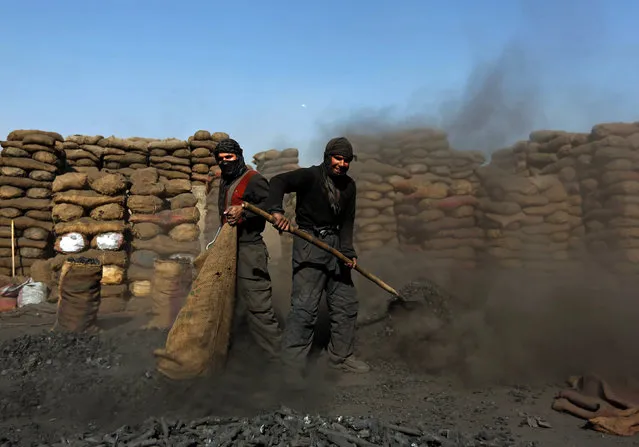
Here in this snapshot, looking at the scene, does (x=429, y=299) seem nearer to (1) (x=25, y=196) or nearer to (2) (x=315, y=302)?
(2) (x=315, y=302)

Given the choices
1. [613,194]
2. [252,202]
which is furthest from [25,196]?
[613,194]

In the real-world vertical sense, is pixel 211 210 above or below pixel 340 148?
below

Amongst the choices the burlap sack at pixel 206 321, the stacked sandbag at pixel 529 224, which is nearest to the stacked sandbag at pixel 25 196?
the burlap sack at pixel 206 321

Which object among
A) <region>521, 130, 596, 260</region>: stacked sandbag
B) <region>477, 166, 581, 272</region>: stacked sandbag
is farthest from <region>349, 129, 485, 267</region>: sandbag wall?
<region>521, 130, 596, 260</region>: stacked sandbag

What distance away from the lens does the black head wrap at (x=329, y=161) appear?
386cm

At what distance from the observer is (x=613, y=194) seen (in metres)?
6.59

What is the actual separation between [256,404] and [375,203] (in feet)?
16.0

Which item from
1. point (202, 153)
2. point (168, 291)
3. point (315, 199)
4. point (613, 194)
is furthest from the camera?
point (202, 153)

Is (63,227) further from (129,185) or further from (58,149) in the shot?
(58,149)

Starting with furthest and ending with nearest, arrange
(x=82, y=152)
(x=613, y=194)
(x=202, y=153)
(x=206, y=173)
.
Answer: (x=206, y=173) → (x=202, y=153) → (x=82, y=152) → (x=613, y=194)

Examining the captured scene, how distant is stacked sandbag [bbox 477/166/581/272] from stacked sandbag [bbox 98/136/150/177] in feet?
18.5

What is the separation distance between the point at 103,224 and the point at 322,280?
4319 mm

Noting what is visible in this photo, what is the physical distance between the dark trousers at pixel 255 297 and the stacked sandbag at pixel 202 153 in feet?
16.0

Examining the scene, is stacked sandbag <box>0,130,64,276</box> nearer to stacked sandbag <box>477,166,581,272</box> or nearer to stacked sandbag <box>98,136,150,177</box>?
stacked sandbag <box>98,136,150,177</box>
